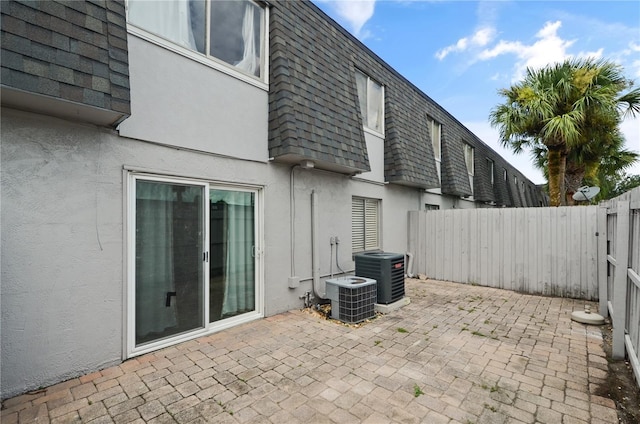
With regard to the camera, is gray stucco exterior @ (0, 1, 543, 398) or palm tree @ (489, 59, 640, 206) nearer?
gray stucco exterior @ (0, 1, 543, 398)

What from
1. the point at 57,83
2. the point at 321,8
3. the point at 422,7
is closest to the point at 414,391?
the point at 57,83

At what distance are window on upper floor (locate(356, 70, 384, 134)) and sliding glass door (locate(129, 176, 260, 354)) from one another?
4.24 meters

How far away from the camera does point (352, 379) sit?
3.10m

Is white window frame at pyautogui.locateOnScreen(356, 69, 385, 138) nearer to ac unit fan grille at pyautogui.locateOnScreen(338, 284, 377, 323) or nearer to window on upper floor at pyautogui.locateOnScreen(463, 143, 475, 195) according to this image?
ac unit fan grille at pyautogui.locateOnScreen(338, 284, 377, 323)

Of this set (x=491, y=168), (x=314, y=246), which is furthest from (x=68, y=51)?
(x=491, y=168)

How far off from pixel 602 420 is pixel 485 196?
43.2 feet

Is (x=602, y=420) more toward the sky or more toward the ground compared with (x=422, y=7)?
more toward the ground

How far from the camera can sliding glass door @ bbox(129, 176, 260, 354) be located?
12.0 ft

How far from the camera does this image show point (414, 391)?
113 inches

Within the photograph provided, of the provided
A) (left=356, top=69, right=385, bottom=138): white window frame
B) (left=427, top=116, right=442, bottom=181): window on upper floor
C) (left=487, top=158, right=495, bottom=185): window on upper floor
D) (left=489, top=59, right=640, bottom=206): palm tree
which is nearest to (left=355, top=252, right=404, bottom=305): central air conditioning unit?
(left=356, top=69, right=385, bottom=138): white window frame

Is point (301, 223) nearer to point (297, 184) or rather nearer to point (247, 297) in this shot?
point (297, 184)

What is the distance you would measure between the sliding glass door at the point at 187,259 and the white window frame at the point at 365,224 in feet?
10.1

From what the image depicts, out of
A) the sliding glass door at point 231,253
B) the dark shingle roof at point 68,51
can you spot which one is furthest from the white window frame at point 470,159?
→ the dark shingle roof at point 68,51

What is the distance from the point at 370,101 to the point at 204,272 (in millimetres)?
6086
